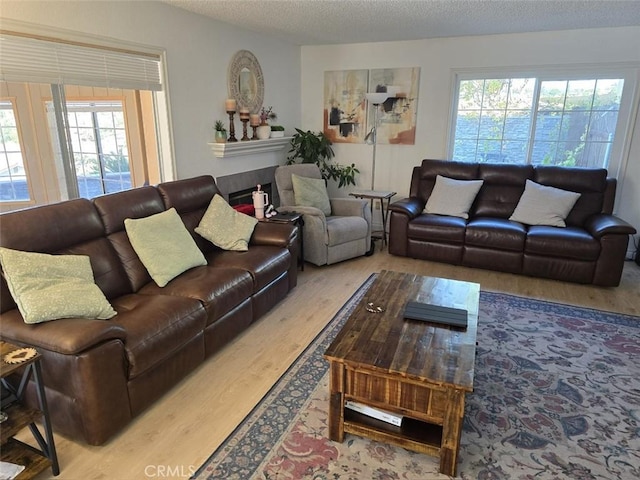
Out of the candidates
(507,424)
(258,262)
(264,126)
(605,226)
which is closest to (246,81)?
(264,126)

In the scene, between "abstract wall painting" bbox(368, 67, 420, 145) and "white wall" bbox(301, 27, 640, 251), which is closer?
"white wall" bbox(301, 27, 640, 251)

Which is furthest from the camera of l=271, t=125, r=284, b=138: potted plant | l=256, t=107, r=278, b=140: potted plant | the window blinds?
l=271, t=125, r=284, b=138: potted plant

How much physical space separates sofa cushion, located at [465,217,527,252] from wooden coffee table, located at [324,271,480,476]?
211cm

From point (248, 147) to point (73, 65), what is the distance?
6.31 feet

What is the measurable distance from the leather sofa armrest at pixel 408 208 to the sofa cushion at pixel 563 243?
1.13m

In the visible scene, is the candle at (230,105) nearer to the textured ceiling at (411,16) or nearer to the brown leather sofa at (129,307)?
the textured ceiling at (411,16)

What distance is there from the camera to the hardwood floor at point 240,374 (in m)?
1.96

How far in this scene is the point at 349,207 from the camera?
480 cm

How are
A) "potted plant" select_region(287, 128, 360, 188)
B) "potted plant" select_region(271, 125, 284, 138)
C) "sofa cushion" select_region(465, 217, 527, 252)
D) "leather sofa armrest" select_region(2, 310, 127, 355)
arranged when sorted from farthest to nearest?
1. "potted plant" select_region(287, 128, 360, 188)
2. "potted plant" select_region(271, 125, 284, 138)
3. "sofa cushion" select_region(465, 217, 527, 252)
4. "leather sofa armrest" select_region(2, 310, 127, 355)

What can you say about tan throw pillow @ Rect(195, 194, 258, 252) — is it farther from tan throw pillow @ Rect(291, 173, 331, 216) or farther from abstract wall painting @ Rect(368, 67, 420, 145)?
abstract wall painting @ Rect(368, 67, 420, 145)

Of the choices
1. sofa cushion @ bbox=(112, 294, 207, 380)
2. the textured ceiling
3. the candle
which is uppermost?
the textured ceiling

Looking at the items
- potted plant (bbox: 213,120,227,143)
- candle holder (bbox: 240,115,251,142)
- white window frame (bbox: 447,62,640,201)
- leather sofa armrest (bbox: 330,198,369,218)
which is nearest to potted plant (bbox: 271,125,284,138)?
candle holder (bbox: 240,115,251,142)

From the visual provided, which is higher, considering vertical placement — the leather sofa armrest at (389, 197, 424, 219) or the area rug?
the leather sofa armrest at (389, 197, 424, 219)

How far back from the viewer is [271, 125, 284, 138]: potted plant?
196 inches
